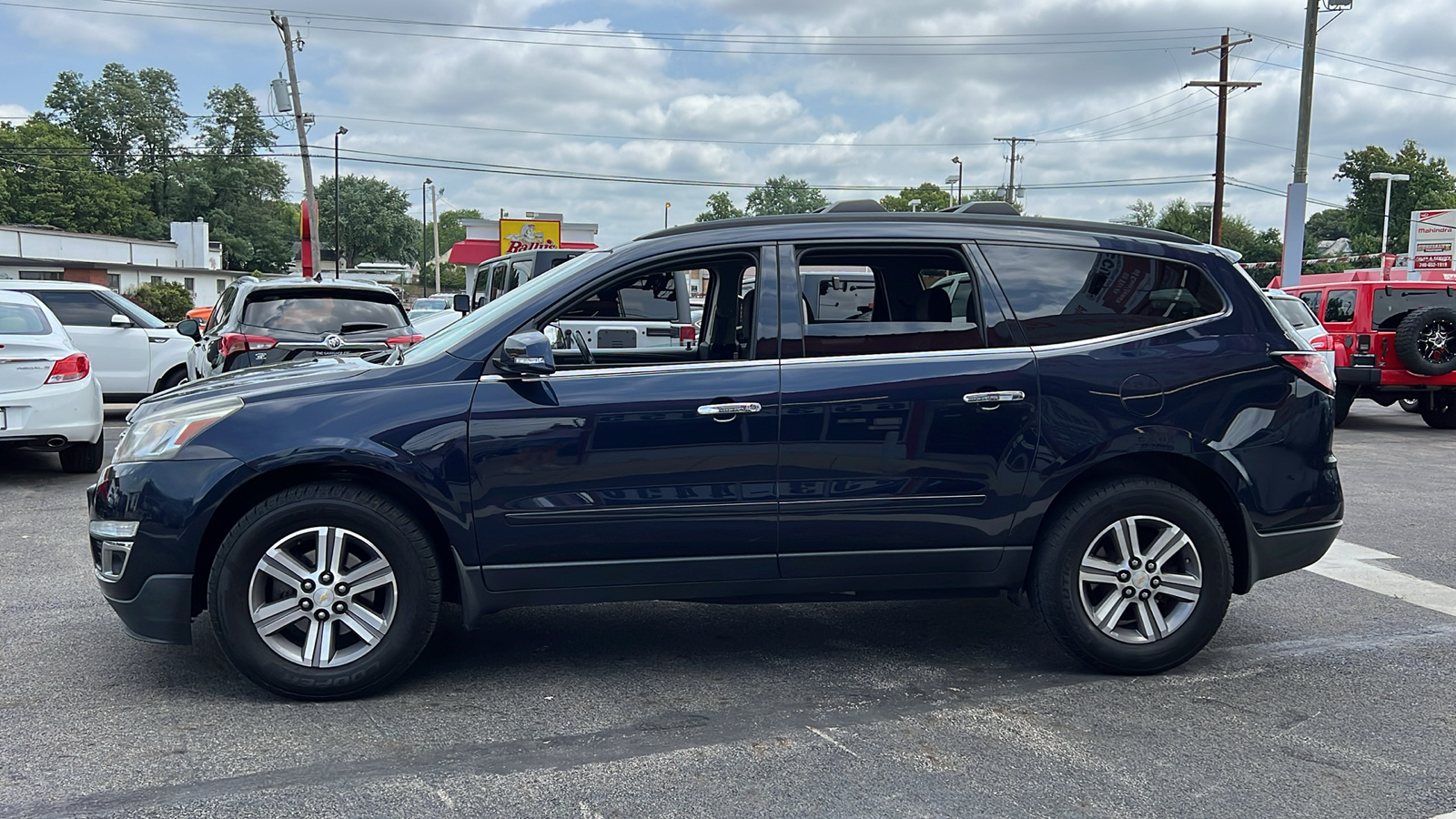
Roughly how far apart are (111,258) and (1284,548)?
71.5 m

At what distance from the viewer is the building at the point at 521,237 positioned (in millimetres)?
36281

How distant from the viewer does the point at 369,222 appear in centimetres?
11094

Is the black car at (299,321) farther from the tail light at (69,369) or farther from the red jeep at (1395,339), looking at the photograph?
the red jeep at (1395,339)

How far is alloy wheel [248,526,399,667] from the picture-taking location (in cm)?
402

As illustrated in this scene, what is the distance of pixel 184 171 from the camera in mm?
94438

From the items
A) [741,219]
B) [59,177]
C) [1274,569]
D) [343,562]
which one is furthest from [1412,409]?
[59,177]

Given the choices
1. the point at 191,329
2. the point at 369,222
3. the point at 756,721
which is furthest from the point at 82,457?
the point at 369,222

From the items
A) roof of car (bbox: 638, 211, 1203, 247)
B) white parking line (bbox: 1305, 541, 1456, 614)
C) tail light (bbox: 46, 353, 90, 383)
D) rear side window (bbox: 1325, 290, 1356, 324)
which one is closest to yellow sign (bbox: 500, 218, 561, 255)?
rear side window (bbox: 1325, 290, 1356, 324)

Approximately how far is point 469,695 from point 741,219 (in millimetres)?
2097

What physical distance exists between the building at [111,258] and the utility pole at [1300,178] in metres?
44.0

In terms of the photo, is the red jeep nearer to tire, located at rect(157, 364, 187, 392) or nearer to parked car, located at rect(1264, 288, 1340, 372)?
parked car, located at rect(1264, 288, 1340, 372)

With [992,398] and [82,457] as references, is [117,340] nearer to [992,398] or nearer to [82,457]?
[82,457]

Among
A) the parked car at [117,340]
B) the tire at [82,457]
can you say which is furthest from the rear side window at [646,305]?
the parked car at [117,340]

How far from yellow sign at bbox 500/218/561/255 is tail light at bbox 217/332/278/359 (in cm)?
2521
